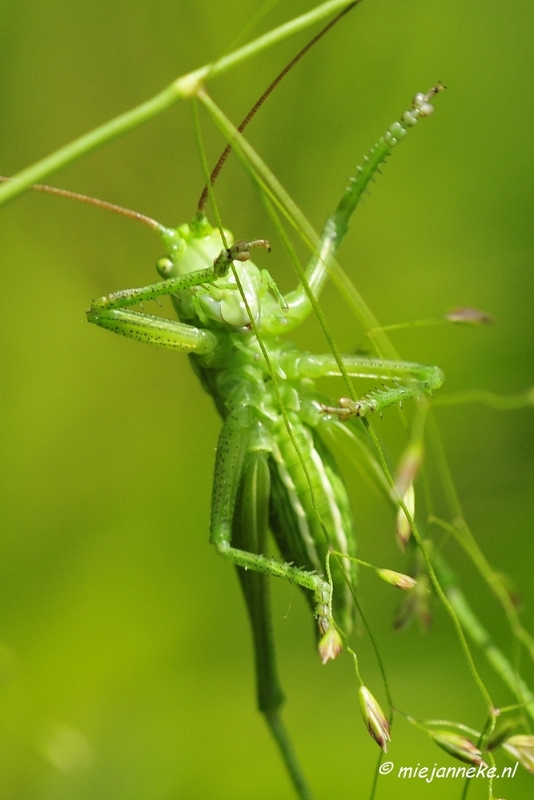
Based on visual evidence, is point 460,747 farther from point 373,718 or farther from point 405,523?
point 405,523

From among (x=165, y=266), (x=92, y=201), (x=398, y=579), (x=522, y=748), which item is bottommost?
(x=522, y=748)

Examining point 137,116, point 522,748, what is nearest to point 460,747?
point 522,748

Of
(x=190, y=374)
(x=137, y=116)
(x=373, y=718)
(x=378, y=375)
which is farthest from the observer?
(x=190, y=374)

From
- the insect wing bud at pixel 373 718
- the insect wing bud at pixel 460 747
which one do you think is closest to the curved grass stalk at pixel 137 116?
the insect wing bud at pixel 373 718

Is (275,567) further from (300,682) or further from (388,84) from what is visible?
(388,84)

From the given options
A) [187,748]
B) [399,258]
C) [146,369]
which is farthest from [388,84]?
[187,748]

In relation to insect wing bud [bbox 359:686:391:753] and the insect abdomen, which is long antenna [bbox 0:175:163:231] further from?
insect wing bud [bbox 359:686:391:753]
